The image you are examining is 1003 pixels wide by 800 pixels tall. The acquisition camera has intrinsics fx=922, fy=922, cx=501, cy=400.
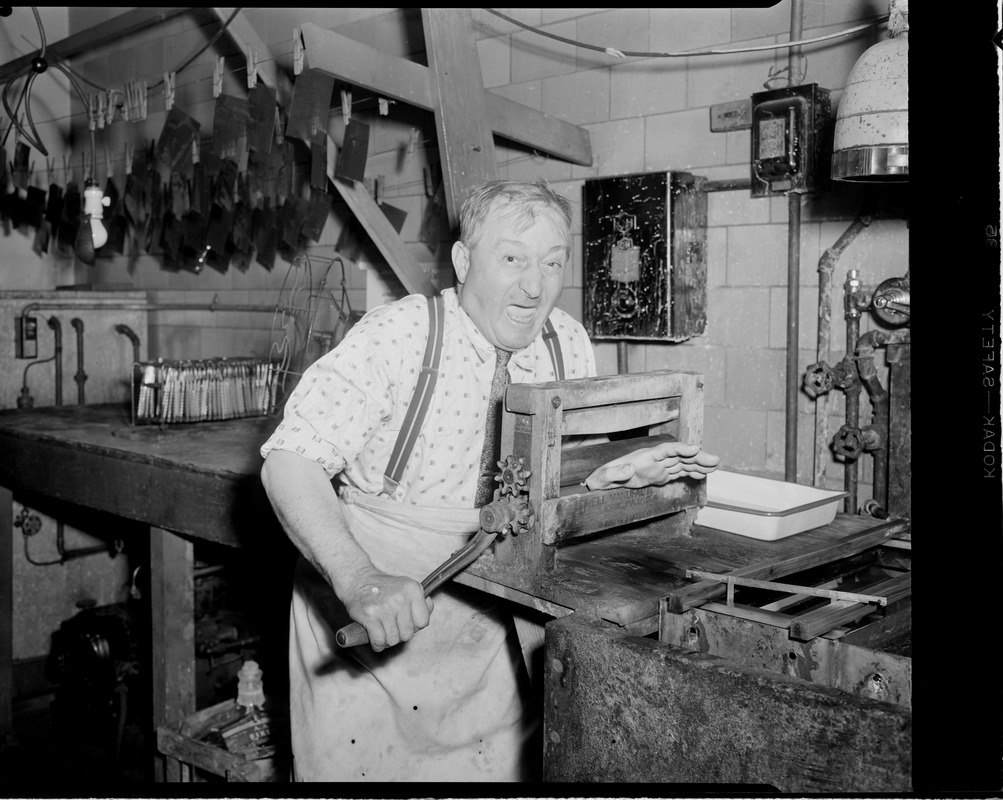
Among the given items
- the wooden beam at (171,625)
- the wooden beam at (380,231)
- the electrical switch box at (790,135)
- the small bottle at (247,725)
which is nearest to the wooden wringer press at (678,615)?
the electrical switch box at (790,135)

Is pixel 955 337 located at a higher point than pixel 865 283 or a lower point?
lower

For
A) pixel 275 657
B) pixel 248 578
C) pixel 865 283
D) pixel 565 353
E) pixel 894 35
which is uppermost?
pixel 894 35

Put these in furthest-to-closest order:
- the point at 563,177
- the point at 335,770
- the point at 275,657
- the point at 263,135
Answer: the point at 275,657 → the point at 563,177 → the point at 263,135 → the point at 335,770

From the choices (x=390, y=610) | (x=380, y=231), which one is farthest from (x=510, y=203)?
(x=380, y=231)

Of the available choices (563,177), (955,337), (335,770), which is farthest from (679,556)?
(563,177)

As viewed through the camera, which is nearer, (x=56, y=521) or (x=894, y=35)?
(x=894, y=35)

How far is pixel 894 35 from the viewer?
2.31 metres

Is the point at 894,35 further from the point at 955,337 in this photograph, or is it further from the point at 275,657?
the point at 275,657

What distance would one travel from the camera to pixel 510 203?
2006 mm

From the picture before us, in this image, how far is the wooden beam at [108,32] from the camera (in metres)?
5.61

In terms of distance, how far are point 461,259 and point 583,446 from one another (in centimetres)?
52

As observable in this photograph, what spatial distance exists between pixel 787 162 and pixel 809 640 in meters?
1.86

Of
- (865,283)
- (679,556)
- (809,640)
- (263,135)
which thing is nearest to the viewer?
(809,640)

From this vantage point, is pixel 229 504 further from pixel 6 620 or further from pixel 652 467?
pixel 6 620
